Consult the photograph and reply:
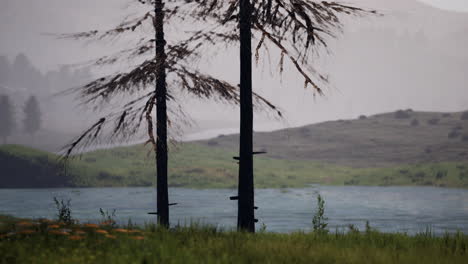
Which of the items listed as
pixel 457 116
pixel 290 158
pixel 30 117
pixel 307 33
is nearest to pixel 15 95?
pixel 30 117

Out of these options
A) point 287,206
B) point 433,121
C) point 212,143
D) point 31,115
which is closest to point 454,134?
point 433,121

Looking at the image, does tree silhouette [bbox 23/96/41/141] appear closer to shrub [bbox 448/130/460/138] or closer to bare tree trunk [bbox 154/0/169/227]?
shrub [bbox 448/130/460/138]

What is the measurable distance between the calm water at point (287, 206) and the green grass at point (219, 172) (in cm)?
335

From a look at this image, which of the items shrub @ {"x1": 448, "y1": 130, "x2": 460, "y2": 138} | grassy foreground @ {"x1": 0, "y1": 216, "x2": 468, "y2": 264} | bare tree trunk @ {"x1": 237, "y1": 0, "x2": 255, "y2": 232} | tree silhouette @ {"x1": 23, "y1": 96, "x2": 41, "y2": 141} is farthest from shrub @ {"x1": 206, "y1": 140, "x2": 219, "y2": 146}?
grassy foreground @ {"x1": 0, "y1": 216, "x2": 468, "y2": 264}

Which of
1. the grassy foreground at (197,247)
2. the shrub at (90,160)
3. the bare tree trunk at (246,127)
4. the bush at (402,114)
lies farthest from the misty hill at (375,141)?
the grassy foreground at (197,247)

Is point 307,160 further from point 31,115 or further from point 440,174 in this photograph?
point 31,115

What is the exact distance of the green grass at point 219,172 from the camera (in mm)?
55781

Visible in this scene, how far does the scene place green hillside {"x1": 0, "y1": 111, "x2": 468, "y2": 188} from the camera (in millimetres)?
54781

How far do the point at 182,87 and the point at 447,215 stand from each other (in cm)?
2409

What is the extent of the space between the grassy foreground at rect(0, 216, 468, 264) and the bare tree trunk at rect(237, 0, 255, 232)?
157cm

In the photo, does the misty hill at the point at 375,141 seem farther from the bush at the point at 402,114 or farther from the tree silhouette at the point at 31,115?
the tree silhouette at the point at 31,115

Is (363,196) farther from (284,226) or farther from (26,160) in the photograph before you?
(26,160)

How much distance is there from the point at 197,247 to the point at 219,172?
49.2 m

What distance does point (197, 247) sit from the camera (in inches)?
377
